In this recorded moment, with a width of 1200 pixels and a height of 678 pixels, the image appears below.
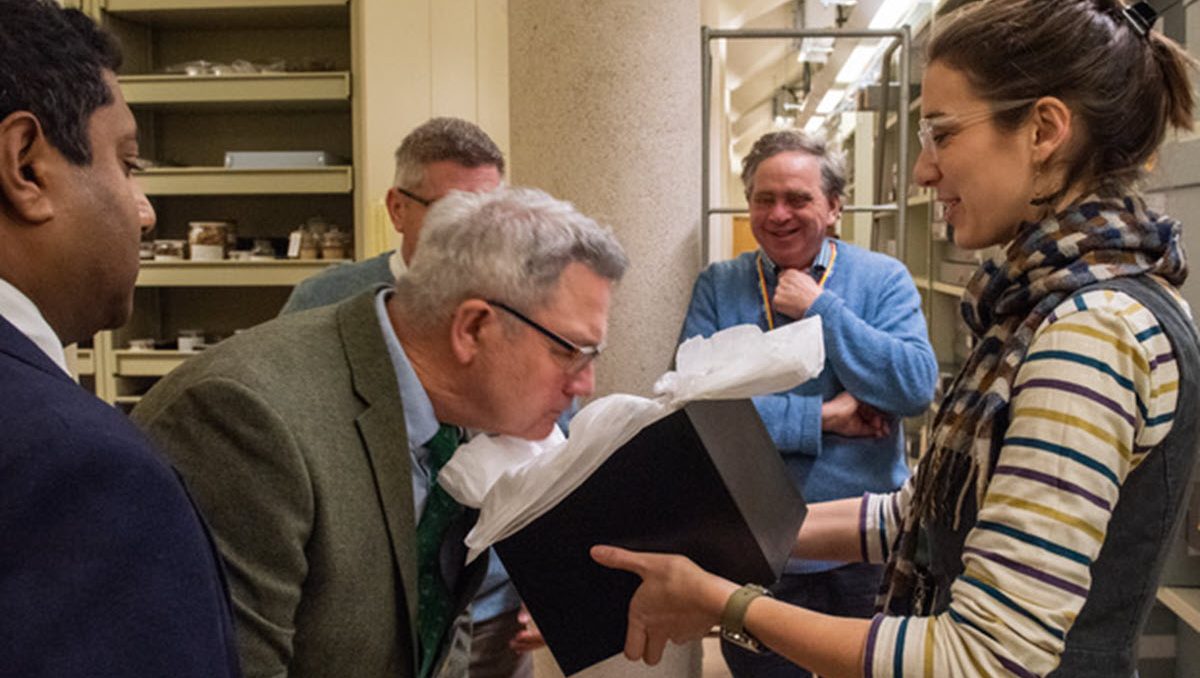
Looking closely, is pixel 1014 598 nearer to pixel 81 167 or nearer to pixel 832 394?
pixel 81 167

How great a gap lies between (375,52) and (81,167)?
2563 millimetres

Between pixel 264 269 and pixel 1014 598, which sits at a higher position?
pixel 264 269

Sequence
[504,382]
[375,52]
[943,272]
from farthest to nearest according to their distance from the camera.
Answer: [943,272], [375,52], [504,382]

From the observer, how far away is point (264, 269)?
3340mm

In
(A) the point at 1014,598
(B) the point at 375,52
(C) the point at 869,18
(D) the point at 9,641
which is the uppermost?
(C) the point at 869,18

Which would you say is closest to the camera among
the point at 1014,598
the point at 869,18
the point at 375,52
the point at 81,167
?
the point at 81,167

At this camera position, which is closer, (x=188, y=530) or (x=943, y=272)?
(x=188, y=530)

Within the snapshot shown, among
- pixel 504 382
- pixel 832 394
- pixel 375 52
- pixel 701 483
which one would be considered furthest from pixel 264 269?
pixel 701 483

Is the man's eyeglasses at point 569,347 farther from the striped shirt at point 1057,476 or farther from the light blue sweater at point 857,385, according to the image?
the light blue sweater at point 857,385

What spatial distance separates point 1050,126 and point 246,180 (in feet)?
9.15

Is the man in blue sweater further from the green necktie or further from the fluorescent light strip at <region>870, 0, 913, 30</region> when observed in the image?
the fluorescent light strip at <region>870, 0, 913, 30</region>

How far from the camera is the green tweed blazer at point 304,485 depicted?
0.99 m

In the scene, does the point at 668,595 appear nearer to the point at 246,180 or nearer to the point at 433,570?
the point at 433,570

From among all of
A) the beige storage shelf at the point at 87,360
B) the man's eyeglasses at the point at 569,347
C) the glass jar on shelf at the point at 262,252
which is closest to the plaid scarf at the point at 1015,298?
the man's eyeglasses at the point at 569,347
